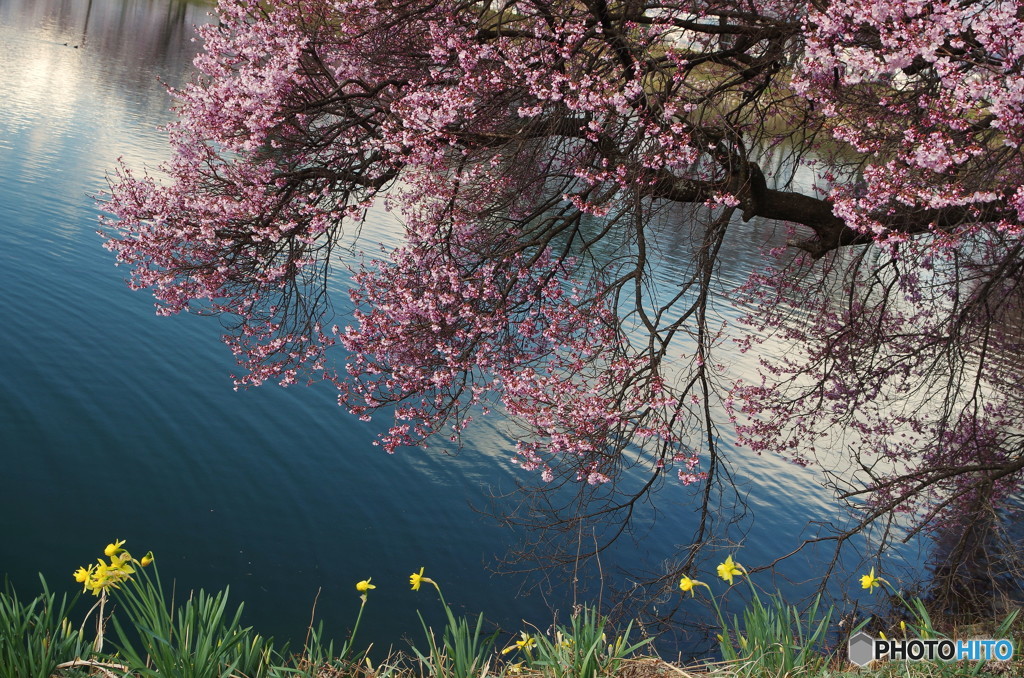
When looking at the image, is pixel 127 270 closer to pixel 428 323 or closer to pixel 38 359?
pixel 38 359

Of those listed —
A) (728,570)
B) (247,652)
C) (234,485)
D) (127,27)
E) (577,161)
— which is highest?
(577,161)

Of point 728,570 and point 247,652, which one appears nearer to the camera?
point 247,652

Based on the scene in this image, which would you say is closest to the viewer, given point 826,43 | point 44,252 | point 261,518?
point 826,43

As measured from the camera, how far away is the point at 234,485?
10992mm

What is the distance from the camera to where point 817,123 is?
9008 mm

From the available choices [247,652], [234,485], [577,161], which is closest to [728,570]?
[247,652]

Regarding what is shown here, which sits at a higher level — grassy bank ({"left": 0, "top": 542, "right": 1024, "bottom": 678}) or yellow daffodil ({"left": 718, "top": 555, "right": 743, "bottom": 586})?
yellow daffodil ({"left": 718, "top": 555, "right": 743, "bottom": 586})

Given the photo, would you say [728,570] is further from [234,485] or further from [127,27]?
[127,27]

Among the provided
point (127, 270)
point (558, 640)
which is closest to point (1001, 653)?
point (558, 640)

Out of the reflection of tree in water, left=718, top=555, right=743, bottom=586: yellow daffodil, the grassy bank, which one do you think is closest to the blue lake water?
the grassy bank

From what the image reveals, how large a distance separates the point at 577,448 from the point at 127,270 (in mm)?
13081

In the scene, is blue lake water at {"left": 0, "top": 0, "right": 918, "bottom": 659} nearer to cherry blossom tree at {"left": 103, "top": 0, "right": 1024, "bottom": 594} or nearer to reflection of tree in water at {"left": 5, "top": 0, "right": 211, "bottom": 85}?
cherry blossom tree at {"left": 103, "top": 0, "right": 1024, "bottom": 594}

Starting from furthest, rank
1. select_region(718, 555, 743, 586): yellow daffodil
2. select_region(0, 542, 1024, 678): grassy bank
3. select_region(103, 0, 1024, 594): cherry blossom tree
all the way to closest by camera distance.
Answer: select_region(103, 0, 1024, 594): cherry blossom tree
select_region(718, 555, 743, 586): yellow daffodil
select_region(0, 542, 1024, 678): grassy bank

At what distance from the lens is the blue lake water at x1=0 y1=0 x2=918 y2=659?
9422 millimetres
